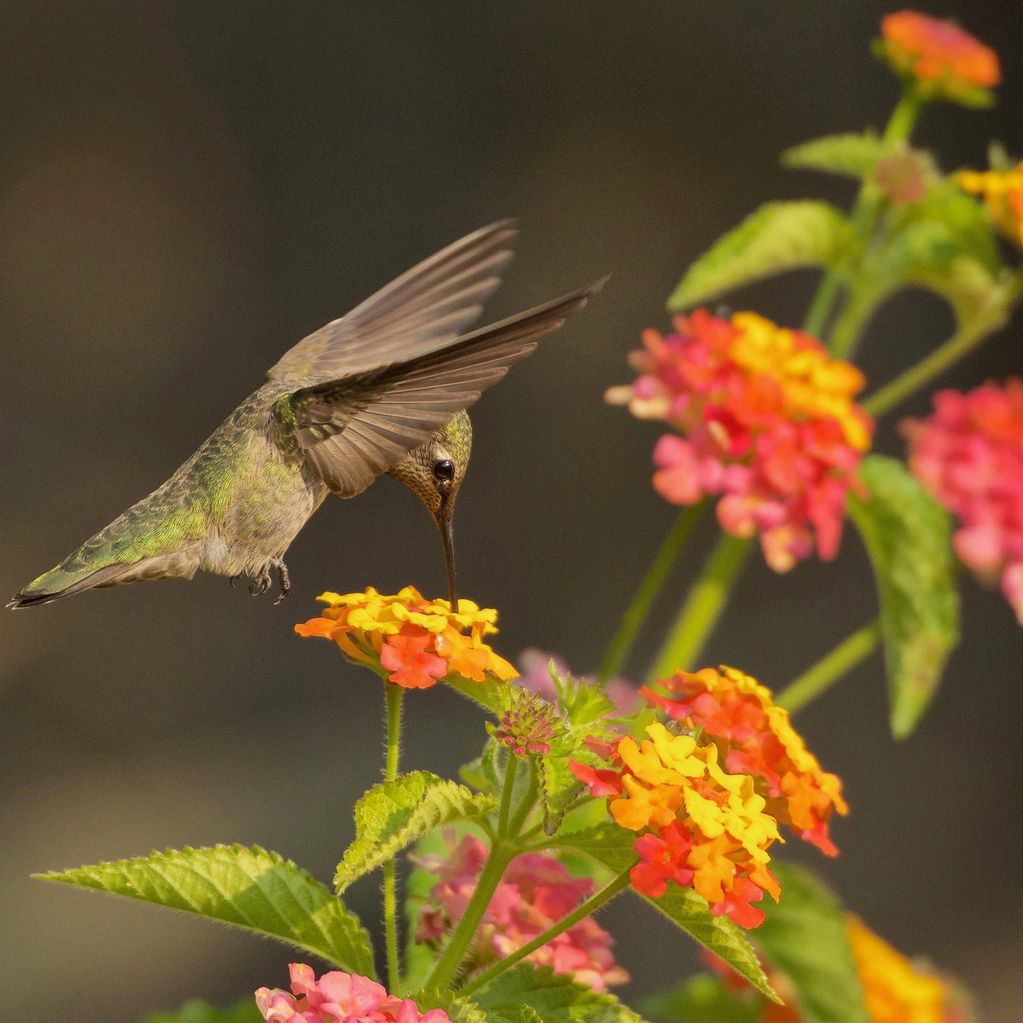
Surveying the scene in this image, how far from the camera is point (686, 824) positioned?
0.86 meters

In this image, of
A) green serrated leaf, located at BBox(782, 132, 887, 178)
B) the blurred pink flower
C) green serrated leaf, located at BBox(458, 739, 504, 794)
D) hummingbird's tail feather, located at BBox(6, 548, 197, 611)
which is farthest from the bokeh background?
green serrated leaf, located at BBox(458, 739, 504, 794)

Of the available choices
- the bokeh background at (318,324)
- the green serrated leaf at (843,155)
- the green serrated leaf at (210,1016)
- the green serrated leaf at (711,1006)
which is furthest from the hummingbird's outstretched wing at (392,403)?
the bokeh background at (318,324)

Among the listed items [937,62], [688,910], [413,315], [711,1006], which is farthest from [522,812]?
[937,62]

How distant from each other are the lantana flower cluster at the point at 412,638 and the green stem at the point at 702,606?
557mm

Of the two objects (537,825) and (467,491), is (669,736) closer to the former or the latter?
(537,825)

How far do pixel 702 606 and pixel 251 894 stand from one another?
74 cm

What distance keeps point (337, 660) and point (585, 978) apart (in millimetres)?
2360

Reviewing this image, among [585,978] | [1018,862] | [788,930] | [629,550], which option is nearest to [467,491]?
[629,550]

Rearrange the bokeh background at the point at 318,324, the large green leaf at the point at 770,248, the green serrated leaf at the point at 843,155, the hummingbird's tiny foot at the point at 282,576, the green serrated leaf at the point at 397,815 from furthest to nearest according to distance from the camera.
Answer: the bokeh background at the point at 318,324
the green serrated leaf at the point at 843,155
the large green leaf at the point at 770,248
the hummingbird's tiny foot at the point at 282,576
the green serrated leaf at the point at 397,815

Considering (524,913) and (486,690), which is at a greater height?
(486,690)

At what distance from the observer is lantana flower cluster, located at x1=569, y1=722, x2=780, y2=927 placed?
0.84 metres

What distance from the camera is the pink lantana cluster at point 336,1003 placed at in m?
0.85

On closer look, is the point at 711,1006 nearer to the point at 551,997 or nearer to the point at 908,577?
the point at 908,577

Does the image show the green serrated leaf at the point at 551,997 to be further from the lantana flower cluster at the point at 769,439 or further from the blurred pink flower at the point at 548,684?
the lantana flower cluster at the point at 769,439
